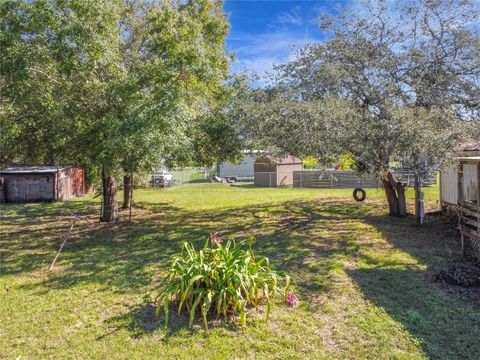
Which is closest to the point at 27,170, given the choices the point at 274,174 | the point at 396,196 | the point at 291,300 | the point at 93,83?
the point at 93,83

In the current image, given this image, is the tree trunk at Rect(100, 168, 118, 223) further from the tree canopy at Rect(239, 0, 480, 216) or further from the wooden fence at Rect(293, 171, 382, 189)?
the wooden fence at Rect(293, 171, 382, 189)

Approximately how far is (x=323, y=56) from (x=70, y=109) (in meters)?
6.59

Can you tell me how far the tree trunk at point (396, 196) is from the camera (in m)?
11.0

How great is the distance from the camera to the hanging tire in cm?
1441

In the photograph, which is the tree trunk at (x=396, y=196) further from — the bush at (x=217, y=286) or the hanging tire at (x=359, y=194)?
the bush at (x=217, y=286)

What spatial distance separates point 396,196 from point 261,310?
8134 mm

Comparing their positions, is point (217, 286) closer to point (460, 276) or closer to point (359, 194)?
point (460, 276)

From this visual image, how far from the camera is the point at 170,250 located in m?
7.97

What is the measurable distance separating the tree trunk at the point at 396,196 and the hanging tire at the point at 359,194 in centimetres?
300

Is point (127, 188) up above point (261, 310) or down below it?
above

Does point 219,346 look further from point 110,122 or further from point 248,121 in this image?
point 248,121

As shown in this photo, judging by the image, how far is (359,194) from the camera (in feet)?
50.2

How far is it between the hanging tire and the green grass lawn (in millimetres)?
3822

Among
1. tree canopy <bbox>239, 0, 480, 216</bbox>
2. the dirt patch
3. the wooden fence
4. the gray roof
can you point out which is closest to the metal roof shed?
the wooden fence
